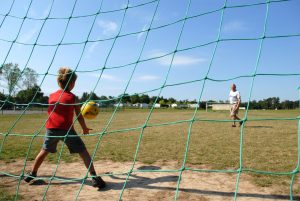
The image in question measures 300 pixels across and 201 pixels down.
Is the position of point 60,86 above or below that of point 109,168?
above

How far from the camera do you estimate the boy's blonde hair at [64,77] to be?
12.5ft

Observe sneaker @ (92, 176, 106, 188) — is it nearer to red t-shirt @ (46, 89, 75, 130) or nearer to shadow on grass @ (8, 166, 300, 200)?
shadow on grass @ (8, 166, 300, 200)

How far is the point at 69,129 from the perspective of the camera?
3.54 metres

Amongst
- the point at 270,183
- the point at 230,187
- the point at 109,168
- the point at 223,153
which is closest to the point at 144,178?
the point at 109,168

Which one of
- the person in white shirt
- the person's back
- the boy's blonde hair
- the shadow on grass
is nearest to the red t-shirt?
the boy's blonde hair

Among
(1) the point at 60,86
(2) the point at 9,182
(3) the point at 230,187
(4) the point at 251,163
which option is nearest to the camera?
(3) the point at 230,187

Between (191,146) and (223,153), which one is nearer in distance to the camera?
(223,153)

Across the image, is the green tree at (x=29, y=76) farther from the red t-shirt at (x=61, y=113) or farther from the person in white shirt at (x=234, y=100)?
the person in white shirt at (x=234, y=100)

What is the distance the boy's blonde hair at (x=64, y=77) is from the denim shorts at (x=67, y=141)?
57 centimetres

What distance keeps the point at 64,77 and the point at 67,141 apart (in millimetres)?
800

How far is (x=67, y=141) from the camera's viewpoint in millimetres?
3543

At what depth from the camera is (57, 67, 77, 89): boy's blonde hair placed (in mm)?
3809

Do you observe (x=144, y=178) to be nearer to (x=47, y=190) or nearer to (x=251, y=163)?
(x=47, y=190)

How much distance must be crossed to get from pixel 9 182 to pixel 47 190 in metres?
0.63
